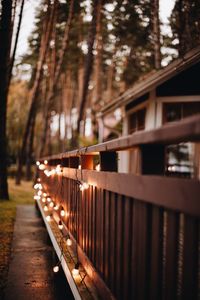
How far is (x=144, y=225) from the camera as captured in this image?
161cm

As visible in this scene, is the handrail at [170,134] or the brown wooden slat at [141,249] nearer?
the handrail at [170,134]

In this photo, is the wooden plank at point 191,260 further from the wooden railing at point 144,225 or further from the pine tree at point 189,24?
the pine tree at point 189,24

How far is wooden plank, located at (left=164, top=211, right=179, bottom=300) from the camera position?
137 centimetres

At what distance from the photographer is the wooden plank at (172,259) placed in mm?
1365

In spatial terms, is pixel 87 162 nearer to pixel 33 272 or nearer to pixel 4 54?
pixel 33 272

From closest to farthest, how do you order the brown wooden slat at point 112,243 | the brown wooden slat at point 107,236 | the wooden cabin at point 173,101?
the brown wooden slat at point 112,243
the brown wooden slat at point 107,236
the wooden cabin at point 173,101

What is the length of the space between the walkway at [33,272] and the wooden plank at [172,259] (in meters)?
2.31

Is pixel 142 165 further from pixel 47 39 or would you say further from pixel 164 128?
pixel 47 39

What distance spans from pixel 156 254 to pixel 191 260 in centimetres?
27

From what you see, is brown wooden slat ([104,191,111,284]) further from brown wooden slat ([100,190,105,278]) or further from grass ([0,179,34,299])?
grass ([0,179,34,299])

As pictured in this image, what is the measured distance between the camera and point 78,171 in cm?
322

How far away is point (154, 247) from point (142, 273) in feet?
0.63

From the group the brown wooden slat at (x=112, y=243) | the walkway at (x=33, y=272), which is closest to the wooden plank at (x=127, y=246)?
the brown wooden slat at (x=112, y=243)

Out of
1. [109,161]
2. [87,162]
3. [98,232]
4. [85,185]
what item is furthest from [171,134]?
[87,162]
